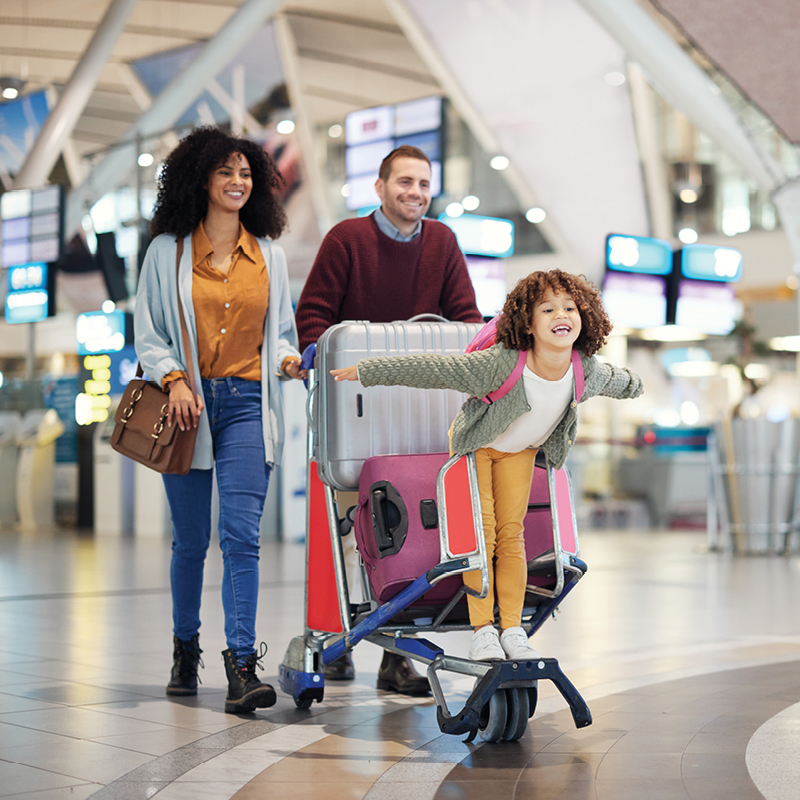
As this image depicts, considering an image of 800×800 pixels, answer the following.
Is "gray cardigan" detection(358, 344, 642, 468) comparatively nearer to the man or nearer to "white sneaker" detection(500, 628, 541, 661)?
"white sneaker" detection(500, 628, 541, 661)

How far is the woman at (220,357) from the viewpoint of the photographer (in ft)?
11.8

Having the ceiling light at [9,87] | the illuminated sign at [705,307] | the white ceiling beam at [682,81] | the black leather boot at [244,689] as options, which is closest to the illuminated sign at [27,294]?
the ceiling light at [9,87]

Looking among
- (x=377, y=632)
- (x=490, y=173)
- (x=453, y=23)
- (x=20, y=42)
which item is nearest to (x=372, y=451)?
(x=377, y=632)

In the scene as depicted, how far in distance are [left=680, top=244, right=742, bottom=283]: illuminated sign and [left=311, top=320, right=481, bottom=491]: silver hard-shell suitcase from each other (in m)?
12.9

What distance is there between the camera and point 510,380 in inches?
121

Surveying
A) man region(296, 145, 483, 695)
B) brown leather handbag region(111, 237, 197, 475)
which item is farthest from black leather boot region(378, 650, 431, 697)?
brown leather handbag region(111, 237, 197, 475)

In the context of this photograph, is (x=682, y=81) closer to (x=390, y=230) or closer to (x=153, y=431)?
(x=390, y=230)

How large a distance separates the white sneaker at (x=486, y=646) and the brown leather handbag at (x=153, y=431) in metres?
1.09

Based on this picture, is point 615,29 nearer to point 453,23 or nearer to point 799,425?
point 799,425

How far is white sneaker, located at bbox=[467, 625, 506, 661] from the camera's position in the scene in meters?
2.99

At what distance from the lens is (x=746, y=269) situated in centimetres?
2267

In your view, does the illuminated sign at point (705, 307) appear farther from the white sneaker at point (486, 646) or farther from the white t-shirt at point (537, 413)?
the white sneaker at point (486, 646)

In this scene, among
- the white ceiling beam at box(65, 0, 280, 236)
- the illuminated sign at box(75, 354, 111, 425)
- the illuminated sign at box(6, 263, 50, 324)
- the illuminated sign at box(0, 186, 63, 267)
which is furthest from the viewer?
the illuminated sign at box(75, 354, 111, 425)

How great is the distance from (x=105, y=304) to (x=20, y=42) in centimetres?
475
